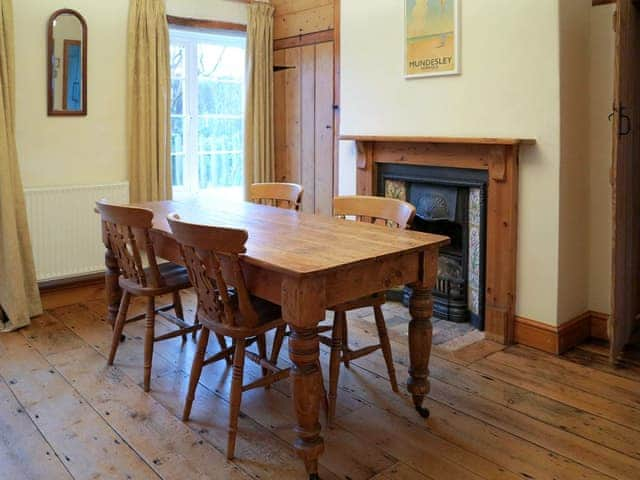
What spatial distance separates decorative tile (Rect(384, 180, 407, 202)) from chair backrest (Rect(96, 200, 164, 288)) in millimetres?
1818

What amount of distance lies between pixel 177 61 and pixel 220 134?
70 centimetres

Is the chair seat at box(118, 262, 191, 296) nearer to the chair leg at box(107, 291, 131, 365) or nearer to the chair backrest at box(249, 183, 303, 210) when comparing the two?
the chair leg at box(107, 291, 131, 365)

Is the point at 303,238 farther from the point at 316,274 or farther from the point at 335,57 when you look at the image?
the point at 335,57

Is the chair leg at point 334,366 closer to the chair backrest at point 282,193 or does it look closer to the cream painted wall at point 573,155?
the chair backrest at point 282,193

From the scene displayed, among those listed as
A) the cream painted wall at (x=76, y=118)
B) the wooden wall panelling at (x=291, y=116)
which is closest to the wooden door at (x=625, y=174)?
the wooden wall panelling at (x=291, y=116)

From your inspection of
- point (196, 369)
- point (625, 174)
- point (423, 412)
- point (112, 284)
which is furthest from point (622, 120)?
point (112, 284)

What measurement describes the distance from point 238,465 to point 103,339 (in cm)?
165

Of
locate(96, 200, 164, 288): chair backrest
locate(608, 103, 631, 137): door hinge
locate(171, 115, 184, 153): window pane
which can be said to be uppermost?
locate(171, 115, 184, 153): window pane

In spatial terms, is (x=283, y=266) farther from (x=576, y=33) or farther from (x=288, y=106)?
(x=288, y=106)

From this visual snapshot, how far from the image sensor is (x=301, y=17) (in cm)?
487

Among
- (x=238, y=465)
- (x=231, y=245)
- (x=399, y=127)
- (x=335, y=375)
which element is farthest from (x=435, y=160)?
(x=238, y=465)

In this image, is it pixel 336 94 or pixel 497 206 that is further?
pixel 336 94

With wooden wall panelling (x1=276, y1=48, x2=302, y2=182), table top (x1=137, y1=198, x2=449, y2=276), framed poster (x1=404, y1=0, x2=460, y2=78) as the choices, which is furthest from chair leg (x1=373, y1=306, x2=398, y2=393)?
wooden wall panelling (x1=276, y1=48, x2=302, y2=182)

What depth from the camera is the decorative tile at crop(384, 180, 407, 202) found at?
406cm
